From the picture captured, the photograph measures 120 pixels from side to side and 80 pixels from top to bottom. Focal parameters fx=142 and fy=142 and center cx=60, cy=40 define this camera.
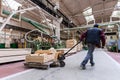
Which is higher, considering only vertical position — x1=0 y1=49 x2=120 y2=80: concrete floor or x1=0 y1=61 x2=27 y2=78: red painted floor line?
x1=0 y1=61 x2=27 y2=78: red painted floor line

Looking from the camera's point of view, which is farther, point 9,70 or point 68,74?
point 9,70

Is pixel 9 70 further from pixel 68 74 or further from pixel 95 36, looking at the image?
pixel 95 36

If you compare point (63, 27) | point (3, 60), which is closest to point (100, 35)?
point (3, 60)

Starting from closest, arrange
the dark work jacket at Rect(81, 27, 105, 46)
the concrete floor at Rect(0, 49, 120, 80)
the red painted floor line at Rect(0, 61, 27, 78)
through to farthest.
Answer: the concrete floor at Rect(0, 49, 120, 80), the red painted floor line at Rect(0, 61, 27, 78), the dark work jacket at Rect(81, 27, 105, 46)

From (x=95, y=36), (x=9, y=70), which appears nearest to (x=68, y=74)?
(x=95, y=36)

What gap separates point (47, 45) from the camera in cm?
835

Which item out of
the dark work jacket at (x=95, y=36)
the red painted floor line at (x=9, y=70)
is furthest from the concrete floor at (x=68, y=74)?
the dark work jacket at (x=95, y=36)

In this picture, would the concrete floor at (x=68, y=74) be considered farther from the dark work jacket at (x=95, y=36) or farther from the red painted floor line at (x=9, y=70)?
the dark work jacket at (x=95, y=36)

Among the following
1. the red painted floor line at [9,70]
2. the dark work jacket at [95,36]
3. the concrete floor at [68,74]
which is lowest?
the concrete floor at [68,74]

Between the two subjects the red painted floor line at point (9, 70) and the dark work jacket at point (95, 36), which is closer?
the red painted floor line at point (9, 70)

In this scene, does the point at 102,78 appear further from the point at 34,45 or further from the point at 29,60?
the point at 34,45

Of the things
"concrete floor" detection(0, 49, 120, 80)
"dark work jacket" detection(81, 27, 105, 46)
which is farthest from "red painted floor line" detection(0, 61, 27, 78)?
"dark work jacket" detection(81, 27, 105, 46)

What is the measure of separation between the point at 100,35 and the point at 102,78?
4.90 ft

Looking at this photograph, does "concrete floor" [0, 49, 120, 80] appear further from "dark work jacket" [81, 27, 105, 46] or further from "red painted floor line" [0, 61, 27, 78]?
"dark work jacket" [81, 27, 105, 46]
